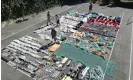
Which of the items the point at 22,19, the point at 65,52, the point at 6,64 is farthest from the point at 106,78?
the point at 22,19

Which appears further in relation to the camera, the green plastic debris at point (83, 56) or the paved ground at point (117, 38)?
the green plastic debris at point (83, 56)

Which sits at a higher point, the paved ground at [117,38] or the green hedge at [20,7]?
the green hedge at [20,7]

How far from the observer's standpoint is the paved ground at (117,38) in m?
17.6

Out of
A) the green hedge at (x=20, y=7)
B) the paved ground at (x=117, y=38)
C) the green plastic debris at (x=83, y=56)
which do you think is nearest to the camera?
the paved ground at (x=117, y=38)

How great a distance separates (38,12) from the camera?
33906 mm

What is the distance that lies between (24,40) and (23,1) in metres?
10.2

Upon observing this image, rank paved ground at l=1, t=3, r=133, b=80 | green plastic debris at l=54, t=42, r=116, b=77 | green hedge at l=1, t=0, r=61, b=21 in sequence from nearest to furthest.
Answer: paved ground at l=1, t=3, r=133, b=80, green plastic debris at l=54, t=42, r=116, b=77, green hedge at l=1, t=0, r=61, b=21

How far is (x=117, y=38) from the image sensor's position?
984 inches

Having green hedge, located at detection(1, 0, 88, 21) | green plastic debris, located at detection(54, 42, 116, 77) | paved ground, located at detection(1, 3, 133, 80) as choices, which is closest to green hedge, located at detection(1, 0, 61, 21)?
green hedge, located at detection(1, 0, 88, 21)

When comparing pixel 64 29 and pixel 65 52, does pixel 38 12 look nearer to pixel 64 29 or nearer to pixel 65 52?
pixel 64 29

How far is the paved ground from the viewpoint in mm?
17603

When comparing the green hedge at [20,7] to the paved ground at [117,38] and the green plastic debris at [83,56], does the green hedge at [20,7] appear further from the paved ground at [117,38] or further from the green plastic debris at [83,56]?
the green plastic debris at [83,56]

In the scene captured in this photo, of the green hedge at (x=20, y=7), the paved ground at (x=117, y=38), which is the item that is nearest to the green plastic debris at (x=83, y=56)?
A: the paved ground at (x=117, y=38)

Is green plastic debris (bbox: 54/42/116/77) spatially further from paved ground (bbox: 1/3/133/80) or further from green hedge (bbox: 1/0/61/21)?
green hedge (bbox: 1/0/61/21)
